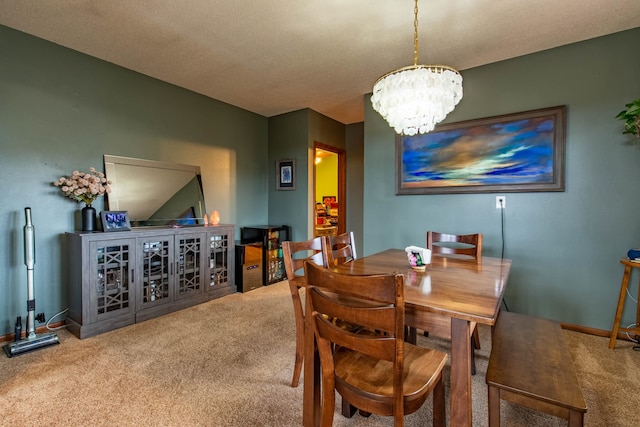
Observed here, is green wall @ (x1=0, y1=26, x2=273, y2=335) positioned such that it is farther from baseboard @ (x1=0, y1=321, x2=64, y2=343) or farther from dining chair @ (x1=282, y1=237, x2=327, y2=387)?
dining chair @ (x1=282, y1=237, x2=327, y2=387)

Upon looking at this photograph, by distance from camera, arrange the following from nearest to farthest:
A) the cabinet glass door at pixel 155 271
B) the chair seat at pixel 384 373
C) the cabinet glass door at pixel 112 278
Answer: the chair seat at pixel 384 373
the cabinet glass door at pixel 112 278
the cabinet glass door at pixel 155 271

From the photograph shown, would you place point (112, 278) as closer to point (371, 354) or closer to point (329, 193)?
point (371, 354)

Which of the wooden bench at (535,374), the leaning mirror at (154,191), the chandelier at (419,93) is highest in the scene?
the chandelier at (419,93)

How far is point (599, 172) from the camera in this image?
246cm

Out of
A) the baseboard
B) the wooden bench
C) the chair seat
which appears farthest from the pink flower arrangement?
the wooden bench

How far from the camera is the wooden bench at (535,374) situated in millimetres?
1092

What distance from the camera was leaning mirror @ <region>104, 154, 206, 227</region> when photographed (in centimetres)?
300

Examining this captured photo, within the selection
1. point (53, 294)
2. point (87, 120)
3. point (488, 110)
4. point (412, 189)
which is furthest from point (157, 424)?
point (488, 110)

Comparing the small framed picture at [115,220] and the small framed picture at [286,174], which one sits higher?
the small framed picture at [286,174]

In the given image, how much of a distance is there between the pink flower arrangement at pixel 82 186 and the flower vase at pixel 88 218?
3.2 inches

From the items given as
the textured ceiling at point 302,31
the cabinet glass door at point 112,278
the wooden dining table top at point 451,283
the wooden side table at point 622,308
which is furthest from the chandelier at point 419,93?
the cabinet glass door at point 112,278

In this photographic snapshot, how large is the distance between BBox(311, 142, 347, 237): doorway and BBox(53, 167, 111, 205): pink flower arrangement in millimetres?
3397

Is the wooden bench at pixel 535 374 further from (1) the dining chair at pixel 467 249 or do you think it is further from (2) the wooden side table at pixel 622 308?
(2) the wooden side table at pixel 622 308

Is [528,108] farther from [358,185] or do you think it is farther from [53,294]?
[53,294]
